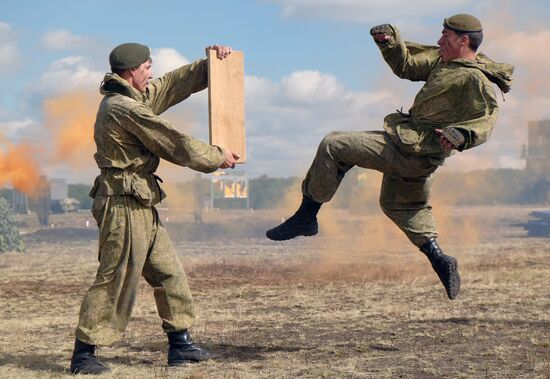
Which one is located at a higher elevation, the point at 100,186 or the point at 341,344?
the point at 100,186

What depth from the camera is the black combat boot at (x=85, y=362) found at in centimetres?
685

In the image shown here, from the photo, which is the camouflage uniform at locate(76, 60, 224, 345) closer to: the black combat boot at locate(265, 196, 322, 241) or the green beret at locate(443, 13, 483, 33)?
the black combat boot at locate(265, 196, 322, 241)

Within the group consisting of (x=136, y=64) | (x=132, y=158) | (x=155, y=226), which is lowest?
(x=155, y=226)

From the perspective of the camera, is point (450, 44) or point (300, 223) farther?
point (300, 223)

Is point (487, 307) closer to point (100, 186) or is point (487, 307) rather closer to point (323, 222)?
point (100, 186)

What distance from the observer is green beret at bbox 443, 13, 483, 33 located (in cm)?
709

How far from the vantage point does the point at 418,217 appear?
7938mm

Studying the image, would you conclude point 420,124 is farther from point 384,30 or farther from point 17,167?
point 17,167

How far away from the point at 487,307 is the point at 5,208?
80.9ft

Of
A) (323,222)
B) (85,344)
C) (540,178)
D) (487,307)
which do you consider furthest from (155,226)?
(540,178)

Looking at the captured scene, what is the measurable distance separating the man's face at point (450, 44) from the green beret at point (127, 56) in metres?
2.45

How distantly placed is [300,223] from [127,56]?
80.1 inches

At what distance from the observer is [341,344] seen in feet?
27.0

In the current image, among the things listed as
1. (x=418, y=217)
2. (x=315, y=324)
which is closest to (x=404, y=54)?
(x=418, y=217)
